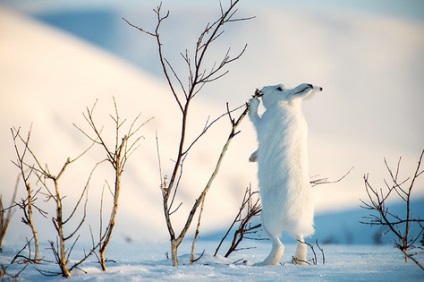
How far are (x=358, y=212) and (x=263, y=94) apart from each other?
52.0ft

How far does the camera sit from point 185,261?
3.39 meters

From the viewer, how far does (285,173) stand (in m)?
3.22

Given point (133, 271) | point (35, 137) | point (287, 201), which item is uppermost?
point (35, 137)

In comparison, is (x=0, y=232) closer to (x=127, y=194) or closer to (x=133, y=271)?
(x=133, y=271)

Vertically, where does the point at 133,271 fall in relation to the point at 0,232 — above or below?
below

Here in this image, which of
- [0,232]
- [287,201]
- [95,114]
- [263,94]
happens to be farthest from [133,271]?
[95,114]

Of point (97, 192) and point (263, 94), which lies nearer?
point (263, 94)

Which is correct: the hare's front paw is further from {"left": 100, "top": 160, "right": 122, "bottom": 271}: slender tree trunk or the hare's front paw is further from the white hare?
{"left": 100, "top": 160, "right": 122, "bottom": 271}: slender tree trunk

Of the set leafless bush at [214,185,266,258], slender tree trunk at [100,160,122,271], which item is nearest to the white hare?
leafless bush at [214,185,266,258]

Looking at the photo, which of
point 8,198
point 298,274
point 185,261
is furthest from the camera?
point 8,198

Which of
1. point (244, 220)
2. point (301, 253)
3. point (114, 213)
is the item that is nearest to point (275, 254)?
point (301, 253)

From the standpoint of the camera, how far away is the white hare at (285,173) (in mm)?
3162

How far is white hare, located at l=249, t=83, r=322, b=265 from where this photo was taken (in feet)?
10.4

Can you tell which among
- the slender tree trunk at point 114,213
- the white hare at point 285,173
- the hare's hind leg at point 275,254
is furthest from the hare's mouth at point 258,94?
the slender tree trunk at point 114,213
